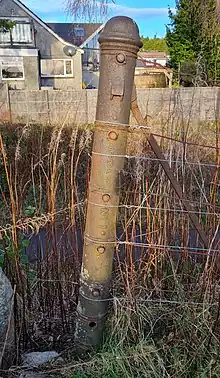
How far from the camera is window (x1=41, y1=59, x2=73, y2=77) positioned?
2430 cm

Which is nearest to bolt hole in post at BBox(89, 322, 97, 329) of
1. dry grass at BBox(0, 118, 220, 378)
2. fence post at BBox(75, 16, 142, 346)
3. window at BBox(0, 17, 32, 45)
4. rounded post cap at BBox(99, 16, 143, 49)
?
fence post at BBox(75, 16, 142, 346)

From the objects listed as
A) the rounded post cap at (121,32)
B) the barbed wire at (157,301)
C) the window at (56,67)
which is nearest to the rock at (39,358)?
the barbed wire at (157,301)

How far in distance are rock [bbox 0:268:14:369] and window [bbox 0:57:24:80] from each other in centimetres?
2214

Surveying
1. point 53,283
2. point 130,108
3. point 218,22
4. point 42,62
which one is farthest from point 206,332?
point 42,62

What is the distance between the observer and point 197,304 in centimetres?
183

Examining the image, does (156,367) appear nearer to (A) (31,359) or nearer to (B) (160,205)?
(A) (31,359)

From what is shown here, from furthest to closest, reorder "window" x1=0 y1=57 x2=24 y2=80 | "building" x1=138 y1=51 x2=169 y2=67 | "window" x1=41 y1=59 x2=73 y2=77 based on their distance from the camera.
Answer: "window" x1=41 y1=59 x2=73 y2=77 → "window" x1=0 y1=57 x2=24 y2=80 → "building" x1=138 y1=51 x2=169 y2=67

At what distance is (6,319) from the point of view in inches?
66.6

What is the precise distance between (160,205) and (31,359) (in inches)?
43.0

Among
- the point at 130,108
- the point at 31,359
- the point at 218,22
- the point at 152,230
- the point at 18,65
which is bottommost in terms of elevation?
the point at 31,359

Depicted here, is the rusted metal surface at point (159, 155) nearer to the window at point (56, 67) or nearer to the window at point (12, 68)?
the window at point (12, 68)

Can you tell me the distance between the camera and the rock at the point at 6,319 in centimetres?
166

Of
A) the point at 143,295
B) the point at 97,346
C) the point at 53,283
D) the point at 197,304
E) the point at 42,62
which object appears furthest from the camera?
the point at 42,62

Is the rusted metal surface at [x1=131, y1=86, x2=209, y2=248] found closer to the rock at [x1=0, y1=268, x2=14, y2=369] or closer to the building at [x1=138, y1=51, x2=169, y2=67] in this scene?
the building at [x1=138, y1=51, x2=169, y2=67]
